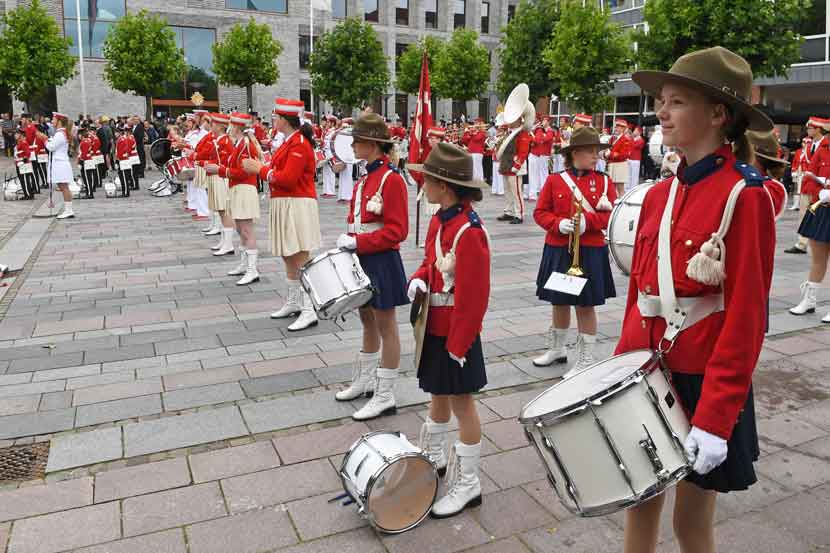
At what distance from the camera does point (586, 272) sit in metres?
5.55

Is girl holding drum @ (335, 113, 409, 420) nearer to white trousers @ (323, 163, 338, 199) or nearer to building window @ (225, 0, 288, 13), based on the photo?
white trousers @ (323, 163, 338, 199)

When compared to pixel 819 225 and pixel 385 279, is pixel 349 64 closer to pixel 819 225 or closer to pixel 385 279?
pixel 819 225

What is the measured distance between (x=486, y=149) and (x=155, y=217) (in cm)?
1035

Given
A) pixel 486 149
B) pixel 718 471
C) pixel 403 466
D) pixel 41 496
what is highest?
pixel 486 149

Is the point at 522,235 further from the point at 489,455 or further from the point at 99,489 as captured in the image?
the point at 99,489

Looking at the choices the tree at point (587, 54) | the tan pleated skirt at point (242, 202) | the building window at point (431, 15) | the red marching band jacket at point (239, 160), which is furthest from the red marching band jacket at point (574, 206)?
the building window at point (431, 15)

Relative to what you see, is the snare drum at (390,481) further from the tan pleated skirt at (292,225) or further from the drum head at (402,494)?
the tan pleated skirt at (292,225)

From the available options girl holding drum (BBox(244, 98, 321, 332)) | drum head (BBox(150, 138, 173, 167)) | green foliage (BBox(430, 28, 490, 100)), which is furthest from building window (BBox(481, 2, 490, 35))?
girl holding drum (BBox(244, 98, 321, 332))

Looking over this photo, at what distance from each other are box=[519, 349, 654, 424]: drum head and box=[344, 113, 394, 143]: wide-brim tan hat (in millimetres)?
2783

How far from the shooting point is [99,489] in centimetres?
397

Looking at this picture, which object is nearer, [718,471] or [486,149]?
[718,471]

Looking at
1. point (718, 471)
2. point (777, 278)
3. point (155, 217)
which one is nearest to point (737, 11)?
point (777, 278)

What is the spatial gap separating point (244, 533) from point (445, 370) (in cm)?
130

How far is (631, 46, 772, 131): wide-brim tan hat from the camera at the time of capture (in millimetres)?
2225
